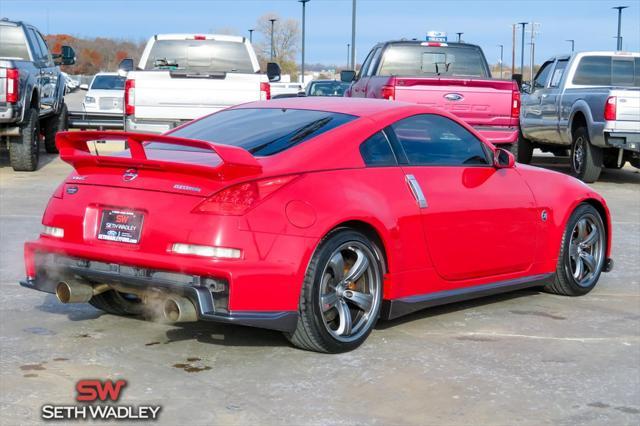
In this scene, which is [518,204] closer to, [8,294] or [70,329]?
[70,329]

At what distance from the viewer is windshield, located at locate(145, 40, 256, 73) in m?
16.3

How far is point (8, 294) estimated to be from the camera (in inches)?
281

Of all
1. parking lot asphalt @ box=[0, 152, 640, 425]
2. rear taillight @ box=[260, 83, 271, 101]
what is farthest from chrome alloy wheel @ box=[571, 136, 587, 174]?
parking lot asphalt @ box=[0, 152, 640, 425]

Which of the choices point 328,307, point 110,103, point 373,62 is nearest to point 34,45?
point 373,62

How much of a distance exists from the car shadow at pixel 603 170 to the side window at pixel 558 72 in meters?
1.57

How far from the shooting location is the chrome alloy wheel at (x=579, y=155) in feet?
54.0

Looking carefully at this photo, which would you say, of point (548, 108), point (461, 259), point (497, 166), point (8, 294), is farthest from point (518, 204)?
point (548, 108)

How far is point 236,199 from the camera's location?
5391 mm

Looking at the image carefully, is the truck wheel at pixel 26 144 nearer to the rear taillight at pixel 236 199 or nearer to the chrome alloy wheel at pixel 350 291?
the chrome alloy wheel at pixel 350 291

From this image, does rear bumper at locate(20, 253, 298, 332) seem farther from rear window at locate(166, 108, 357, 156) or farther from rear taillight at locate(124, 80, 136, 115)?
rear taillight at locate(124, 80, 136, 115)

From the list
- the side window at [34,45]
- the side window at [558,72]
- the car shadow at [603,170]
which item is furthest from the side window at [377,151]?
the side window at [558,72]

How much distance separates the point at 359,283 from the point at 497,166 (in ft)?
5.18

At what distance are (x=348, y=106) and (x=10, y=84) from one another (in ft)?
30.3

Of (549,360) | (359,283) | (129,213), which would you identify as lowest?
(549,360)
